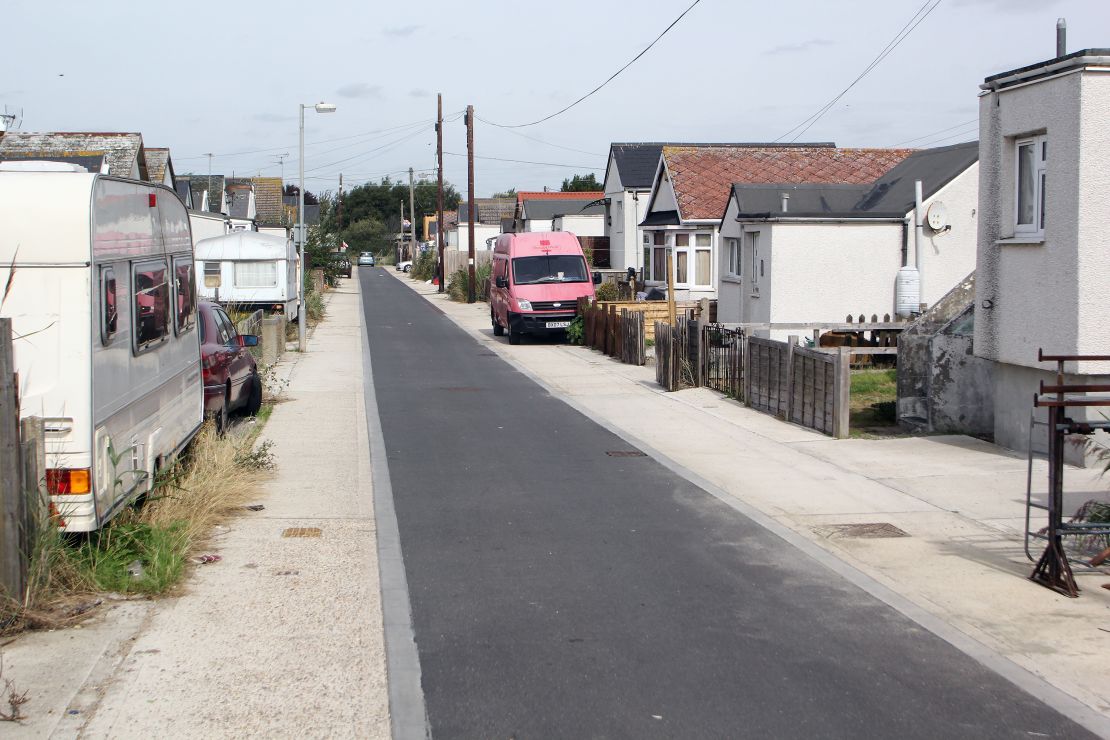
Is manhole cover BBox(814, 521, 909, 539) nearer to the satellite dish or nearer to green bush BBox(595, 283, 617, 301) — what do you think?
the satellite dish

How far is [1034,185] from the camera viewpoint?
12.1 meters

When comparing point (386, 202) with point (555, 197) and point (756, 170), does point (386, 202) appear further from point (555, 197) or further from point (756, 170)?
→ point (756, 170)

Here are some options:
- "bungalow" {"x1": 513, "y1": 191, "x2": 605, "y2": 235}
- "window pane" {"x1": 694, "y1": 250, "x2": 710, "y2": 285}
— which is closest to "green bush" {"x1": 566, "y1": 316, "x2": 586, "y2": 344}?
"window pane" {"x1": 694, "y1": 250, "x2": 710, "y2": 285}

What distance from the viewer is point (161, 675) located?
5.66 metres

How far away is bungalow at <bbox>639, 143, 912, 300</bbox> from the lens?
33.8m

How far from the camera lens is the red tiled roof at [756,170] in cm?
3353

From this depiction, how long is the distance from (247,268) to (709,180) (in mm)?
14296

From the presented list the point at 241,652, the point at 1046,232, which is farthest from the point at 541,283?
the point at 241,652

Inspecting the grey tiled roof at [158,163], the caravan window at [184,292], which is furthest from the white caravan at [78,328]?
the grey tiled roof at [158,163]

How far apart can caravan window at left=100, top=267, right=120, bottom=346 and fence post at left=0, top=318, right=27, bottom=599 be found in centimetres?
88

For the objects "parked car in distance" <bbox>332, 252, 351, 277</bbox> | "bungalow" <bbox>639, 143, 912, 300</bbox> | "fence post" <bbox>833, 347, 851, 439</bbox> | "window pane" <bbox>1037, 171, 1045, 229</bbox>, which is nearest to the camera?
"window pane" <bbox>1037, 171, 1045, 229</bbox>

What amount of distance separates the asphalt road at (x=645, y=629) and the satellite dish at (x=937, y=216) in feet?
43.4

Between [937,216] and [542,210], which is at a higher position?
[542,210]

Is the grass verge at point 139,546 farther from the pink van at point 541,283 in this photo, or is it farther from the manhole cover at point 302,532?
the pink van at point 541,283
